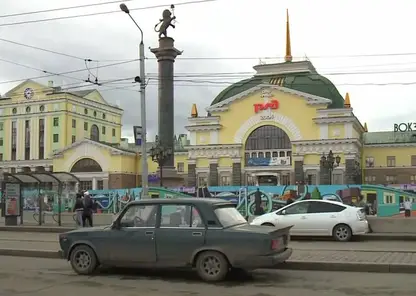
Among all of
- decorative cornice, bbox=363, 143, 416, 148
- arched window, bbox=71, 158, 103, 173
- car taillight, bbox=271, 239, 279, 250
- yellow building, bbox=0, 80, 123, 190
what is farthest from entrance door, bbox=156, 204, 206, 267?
yellow building, bbox=0, 80, 123, 190

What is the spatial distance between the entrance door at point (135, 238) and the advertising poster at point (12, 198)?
1751 centimetres

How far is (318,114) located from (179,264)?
71.3m

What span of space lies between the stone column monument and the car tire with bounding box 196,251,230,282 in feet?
135

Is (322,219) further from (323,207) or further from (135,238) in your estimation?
(135,238)

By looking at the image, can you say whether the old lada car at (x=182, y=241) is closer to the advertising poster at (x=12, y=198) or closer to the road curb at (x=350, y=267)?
the road curb at (x=350, y=267)

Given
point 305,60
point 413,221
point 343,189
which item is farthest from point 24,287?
point 305,60

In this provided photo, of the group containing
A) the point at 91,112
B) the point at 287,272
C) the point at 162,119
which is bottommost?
the point at 287,272

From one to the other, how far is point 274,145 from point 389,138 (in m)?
20.7

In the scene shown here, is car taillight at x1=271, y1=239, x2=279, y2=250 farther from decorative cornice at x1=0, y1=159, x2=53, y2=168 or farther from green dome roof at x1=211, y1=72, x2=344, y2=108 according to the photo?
decorative cornice at x1=0, y1=159, x2=53, y2=168

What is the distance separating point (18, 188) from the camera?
27.2 meters

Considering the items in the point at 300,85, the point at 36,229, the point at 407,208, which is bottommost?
the point at 36,229

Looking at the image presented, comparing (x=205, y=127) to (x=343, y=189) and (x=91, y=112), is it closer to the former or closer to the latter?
(x=91, y=112)

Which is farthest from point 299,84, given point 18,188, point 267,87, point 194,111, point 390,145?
point 18,188

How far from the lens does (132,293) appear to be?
9.45 m
